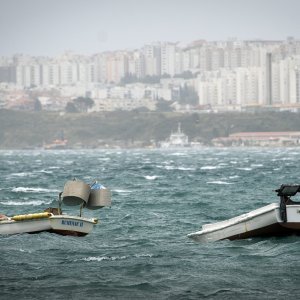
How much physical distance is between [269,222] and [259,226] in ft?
1.14

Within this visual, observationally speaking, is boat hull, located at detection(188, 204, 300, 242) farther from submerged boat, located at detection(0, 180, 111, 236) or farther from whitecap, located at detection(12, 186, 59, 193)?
whitecap, located at detection(12, 186, 59, 193)

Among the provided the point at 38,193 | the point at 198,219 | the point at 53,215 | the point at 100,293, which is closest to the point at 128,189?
the point at 38,193

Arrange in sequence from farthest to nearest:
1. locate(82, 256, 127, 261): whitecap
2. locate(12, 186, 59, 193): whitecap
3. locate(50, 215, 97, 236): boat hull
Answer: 1. locate(12, 186, 59, 193): whitecap
2. locate(50, 215, 97, 236): boat hull
3. locate(82, 256, 127, 261): whitecap

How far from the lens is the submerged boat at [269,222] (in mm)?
30641

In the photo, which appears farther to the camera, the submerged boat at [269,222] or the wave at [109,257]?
the submerged boat at [269,222]

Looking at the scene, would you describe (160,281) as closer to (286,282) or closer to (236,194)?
(286,282)

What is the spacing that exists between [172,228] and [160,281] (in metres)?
12.7

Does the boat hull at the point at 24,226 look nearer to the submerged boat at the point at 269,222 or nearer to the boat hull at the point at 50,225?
the boat hull at the point at 50,225

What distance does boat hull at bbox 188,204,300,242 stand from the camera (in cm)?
3073

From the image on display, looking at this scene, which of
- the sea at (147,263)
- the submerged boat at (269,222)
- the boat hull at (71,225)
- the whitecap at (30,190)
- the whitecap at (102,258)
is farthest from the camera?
the whitecap at (30,190)

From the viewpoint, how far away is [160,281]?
84.5 ft

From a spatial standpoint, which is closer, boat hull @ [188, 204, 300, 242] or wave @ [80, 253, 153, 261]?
wave @ [80, 253, 153, 261]

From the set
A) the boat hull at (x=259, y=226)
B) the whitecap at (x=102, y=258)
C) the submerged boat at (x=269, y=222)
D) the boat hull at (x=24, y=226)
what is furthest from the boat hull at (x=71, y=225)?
the whitecap at (x=102, y=258)

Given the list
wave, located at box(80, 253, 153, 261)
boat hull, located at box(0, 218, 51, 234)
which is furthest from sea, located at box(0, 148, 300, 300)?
boat hull, located at box(0, 218, 51, 234)
